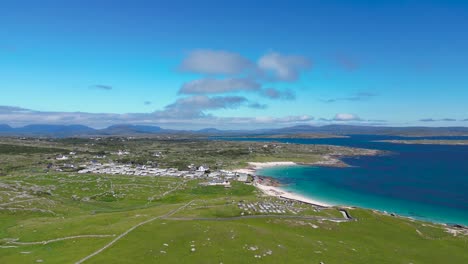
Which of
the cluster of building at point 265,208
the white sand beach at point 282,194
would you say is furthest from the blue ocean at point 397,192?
the cluster of building at point 265,208

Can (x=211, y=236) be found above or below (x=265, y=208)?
above

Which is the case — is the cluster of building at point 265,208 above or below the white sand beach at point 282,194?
above

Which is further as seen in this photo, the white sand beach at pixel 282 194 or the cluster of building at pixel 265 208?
the white sand beach at pixel 282 194

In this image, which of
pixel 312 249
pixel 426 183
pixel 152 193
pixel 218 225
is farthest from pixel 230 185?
pixel 426 183

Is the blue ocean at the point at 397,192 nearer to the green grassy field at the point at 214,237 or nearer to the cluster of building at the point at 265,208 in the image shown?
the green grassy field at the point at 214,237

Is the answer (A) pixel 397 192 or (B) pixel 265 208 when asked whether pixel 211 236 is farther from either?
(A) pixel 397 192

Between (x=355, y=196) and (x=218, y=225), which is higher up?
(x=218, y=225)

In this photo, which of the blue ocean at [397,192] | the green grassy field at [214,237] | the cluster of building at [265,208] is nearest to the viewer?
the green grassy field at [214,237]

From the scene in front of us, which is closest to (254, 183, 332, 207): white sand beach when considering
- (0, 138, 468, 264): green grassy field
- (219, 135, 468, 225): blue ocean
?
(219, 135, 468, 225): blue ocean

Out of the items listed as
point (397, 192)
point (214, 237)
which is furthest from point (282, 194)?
point (214, 237)

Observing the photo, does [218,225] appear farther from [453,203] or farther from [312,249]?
[453,203]

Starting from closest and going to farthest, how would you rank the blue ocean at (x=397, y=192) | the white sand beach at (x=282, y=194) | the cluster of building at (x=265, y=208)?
the cluster of building at (x=265, y=208), the blue ocean at (x=397, y=192), the white sand beach at (x=282, y=194)
